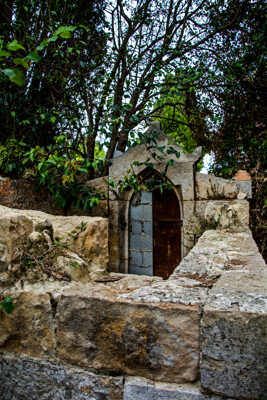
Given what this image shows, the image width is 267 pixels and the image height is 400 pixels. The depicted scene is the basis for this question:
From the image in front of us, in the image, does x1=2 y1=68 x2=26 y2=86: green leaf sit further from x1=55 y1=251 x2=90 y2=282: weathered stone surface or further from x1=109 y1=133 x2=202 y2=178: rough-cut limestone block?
x1=109 y1=133 x2=202 y2=178: rough-cut limestone block

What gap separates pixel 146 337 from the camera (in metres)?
0.98

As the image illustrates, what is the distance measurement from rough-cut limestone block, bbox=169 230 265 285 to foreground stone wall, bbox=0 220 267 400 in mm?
278

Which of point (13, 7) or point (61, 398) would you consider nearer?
point (61, 398)

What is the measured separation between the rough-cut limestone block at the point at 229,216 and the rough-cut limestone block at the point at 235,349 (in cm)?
281

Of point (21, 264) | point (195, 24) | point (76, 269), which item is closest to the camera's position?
point (21, 264)

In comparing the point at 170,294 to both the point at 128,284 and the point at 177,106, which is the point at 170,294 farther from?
the point at 177,106

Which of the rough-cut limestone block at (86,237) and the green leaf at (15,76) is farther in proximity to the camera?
the rough-cut limestone block at (86,237)

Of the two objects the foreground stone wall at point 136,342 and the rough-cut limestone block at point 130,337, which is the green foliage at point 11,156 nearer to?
the foreground stone wall at point 136,342

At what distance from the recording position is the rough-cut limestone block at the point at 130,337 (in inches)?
37.2

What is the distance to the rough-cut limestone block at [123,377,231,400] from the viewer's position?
915 millimetres

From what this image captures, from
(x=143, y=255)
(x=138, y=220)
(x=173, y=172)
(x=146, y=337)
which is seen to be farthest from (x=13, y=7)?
(x=146, y=337)

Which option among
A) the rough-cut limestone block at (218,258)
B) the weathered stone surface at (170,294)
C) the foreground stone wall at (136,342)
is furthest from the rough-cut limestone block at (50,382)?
the rough-cut limestone block at (218,258)

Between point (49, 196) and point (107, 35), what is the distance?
139 inches

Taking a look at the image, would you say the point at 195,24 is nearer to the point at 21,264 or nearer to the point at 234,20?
the point at 234,20
